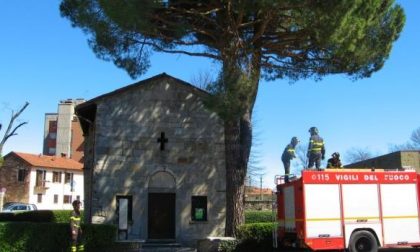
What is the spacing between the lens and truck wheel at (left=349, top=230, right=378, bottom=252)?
15.0 meters

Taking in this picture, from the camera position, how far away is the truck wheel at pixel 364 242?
15.0m

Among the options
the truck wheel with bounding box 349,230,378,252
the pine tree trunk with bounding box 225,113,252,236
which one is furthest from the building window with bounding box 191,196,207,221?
the truck wheel with bounding box 349,230,378,252

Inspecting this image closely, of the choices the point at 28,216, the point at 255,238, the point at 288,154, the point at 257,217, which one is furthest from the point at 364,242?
the point at 28,216

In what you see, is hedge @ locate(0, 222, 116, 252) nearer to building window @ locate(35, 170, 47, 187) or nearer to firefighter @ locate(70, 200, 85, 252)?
firefighter @ locate(70, 200, 85, 252)

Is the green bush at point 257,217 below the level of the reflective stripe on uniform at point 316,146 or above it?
below

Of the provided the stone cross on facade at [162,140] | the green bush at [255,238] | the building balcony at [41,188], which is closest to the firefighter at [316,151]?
the green bush at [255,238]

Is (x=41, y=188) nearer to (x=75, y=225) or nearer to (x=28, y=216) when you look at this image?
(x=28, y=216)

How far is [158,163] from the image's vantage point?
22.8 meters

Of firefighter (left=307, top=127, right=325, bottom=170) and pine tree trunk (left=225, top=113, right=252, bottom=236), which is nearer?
firefighter (left=307, top=127, right=325, bottom=170)

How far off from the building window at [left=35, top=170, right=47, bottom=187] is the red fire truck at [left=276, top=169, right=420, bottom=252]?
61245 mm

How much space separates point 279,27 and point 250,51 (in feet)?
4.65

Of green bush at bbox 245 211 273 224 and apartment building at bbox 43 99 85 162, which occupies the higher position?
apartment building at bbox 43 99 85 162

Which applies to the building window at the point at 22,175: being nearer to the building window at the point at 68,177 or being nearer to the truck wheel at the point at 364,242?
the building window at the point at 68,177

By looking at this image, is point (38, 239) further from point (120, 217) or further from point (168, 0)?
point (168, 0)
